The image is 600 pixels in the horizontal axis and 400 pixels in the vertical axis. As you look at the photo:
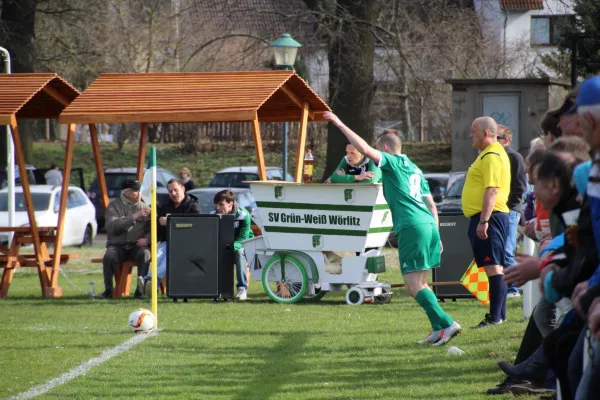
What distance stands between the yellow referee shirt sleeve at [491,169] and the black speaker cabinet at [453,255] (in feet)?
10.8

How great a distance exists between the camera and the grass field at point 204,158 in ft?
134

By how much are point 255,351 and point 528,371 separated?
338cm

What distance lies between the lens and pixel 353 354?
864 centimetres

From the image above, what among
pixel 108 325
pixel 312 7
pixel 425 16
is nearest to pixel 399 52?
pixel 312 7

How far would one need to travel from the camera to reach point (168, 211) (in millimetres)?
14531

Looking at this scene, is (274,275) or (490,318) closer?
(490,318)

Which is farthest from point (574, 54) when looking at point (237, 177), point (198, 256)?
point (237, 177)

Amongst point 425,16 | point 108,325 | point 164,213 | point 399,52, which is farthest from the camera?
point 425,16

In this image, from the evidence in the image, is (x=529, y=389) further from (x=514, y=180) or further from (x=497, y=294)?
(x=514, y=180)

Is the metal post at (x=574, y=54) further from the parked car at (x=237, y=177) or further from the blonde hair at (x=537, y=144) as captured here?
the parked car at (x=237, y=177)

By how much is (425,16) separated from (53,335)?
69.1ft

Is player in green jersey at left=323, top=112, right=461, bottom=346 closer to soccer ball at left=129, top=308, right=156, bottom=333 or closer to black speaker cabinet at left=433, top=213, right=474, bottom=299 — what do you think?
soccer ball at left=129, top=308, right=156, bottom=333

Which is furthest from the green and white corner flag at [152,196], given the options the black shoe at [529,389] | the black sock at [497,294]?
the black shoe at [529,389]

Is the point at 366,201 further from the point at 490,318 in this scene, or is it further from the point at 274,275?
the point at 490,318
